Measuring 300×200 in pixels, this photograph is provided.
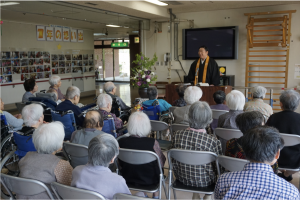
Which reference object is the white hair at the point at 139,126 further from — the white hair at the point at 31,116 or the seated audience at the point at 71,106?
the seated audience at the point at 71,106

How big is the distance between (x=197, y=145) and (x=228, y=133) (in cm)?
66

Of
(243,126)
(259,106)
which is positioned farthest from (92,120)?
(259,106)

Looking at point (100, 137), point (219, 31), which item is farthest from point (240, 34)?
point (100, 137)

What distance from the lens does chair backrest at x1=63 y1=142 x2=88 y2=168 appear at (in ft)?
7.98

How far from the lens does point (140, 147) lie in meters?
2.36

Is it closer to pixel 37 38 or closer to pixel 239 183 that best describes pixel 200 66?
pixel 239 183

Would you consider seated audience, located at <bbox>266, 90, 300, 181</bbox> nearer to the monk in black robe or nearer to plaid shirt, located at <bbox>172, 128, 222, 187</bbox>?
plaid shirt, located at <bbox>172, 128, 222, 187</bbox>

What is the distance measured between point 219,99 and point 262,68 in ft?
15.3

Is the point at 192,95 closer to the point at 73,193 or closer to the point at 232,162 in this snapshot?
the point at 232,162

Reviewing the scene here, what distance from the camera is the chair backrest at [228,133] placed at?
9.04ft

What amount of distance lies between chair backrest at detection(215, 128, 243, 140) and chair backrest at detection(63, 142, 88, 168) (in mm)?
1342

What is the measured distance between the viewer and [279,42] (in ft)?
24.3

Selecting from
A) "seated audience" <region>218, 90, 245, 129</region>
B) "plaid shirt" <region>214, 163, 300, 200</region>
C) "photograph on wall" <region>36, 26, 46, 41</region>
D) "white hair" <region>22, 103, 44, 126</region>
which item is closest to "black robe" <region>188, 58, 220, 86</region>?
"seated audience" <region>218, 90, 245, 129</region>

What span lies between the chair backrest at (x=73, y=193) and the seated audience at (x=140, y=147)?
750mm
